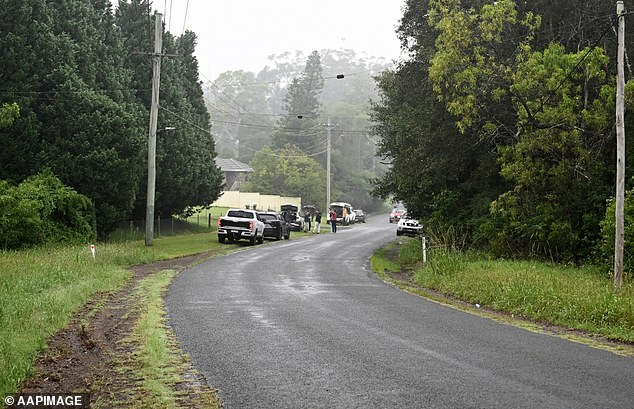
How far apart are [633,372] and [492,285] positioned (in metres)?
8.96

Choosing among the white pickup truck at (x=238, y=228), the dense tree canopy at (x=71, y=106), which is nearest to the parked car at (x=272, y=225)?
the white pickup truck at (x=238, y=228)

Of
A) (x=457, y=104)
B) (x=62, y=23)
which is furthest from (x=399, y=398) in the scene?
(x=62, y=23)

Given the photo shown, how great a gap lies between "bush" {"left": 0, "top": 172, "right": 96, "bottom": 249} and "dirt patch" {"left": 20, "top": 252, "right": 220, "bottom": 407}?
14475 mm

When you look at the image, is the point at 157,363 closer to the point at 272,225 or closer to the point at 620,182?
the point at 620,182

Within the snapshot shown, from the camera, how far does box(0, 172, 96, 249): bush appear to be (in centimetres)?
2852

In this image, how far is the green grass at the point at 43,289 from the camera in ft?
32.1

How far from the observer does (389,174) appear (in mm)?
42500

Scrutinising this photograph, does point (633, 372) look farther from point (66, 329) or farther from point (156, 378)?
point (66, 329)

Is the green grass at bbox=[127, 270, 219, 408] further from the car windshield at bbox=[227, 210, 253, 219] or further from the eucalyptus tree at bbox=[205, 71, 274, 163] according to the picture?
the eucalyptus tree at bbox=[205, 71, 274, 163]

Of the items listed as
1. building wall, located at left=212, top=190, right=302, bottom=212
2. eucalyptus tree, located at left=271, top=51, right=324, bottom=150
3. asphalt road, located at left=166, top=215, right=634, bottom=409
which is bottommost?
asphalt road, located at left=166, top=215, right=634, bottom=409

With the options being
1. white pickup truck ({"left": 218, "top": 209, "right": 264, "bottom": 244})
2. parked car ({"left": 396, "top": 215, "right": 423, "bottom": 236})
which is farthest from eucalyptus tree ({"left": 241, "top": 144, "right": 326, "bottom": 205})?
white pickup truck ({"left": 218, "top": 209, "right": 264, "bottom": 244})

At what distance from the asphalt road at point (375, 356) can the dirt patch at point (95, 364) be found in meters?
0.83

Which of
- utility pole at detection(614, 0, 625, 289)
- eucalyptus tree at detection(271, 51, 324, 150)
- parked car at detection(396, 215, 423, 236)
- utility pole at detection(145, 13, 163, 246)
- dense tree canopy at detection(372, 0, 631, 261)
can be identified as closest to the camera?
utility pole at detection(614, 0, 625, 289)

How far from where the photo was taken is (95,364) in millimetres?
9836
